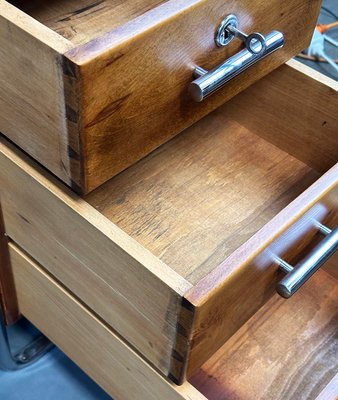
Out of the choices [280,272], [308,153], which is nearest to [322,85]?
[308,153]

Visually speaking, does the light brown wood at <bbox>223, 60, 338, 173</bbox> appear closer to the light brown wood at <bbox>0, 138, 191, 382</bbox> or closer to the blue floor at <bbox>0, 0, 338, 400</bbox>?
the light brown wood at <bbox>0, 138, 191, 382</bbox>

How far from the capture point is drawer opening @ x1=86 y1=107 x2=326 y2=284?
2.00ft

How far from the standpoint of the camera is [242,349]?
24.6 inches

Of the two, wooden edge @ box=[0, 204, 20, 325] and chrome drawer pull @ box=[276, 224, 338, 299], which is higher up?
chrome drawer pull @ box=[276, 224, 338, 299]

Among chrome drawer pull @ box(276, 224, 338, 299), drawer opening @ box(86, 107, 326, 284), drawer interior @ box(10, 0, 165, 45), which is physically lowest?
drawer opening @ box(86, 107, 326, 284)

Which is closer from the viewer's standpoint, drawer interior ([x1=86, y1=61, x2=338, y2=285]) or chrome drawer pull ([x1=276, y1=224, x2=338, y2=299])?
chrome drawer pull ([x1=276, y1=224, x2=338, y2=299])

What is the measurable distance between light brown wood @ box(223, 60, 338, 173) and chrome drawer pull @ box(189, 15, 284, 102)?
0.10m

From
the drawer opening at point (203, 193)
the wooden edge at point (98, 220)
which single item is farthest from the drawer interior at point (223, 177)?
the wooden edge at point (98, 220)

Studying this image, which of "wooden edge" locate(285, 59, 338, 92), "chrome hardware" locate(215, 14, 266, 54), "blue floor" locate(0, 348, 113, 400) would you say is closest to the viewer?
"chrome hardware" locate(215, 14, 266, 54)

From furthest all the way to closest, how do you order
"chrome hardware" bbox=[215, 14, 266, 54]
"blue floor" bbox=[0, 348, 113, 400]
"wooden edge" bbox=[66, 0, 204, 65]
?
"blue floor" bbox=[0, 348, 113, 400] < "chrome hardware" bbox=[215, 14, 266, 54] < "wooden edge" bbox=[66, 0, 204, 65]

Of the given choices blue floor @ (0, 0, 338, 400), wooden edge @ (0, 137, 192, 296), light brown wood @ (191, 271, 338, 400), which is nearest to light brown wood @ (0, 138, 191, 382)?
wooden edge @ (0, 137, 192, 296)

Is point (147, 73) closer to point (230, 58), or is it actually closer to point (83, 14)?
point (230, 58)

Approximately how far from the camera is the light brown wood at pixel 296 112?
25.4 inches

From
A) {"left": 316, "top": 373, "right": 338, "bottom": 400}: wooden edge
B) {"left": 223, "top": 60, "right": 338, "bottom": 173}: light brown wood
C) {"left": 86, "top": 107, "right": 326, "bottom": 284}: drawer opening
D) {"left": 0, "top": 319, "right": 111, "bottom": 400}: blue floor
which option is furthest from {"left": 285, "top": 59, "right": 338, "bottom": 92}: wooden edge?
{"left": 0, "top": 319, "right": 111, "bottom": 400}: blue floor
